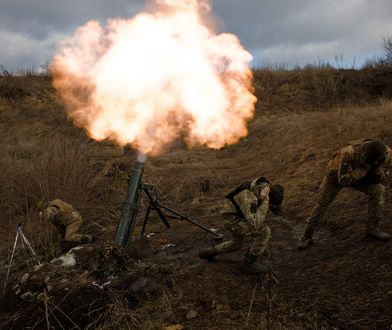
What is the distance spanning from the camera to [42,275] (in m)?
5.67

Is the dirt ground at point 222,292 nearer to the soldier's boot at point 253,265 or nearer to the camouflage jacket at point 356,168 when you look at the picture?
the soldier's boot at point 253,265

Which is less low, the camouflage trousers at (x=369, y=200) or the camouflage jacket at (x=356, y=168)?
the camouflage jacket at (x=356, y=168)

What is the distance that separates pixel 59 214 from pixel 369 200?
5.08 meters

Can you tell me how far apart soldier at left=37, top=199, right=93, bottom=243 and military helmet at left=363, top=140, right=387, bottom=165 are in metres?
4.71

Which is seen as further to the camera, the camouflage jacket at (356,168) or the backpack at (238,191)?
the camouflage jacket at (356,168)

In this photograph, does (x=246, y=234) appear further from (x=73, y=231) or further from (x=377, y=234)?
(x=73, y=231)

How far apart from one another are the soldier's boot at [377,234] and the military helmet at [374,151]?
0.90 m

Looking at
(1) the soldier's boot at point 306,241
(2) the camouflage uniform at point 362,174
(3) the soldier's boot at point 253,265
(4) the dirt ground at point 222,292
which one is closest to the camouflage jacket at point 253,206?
(3) the soldier's boot at point 253,265

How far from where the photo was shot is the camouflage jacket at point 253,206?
16.9 ft

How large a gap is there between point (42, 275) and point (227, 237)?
116 inches

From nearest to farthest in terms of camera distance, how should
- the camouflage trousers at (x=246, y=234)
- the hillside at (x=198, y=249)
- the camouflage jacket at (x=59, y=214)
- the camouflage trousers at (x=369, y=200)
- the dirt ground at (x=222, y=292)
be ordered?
the dirt ground at (x=222, y=292) < the hillside at (x=198, y=249) < the camouflage trousers at (x=246, y=234) < the camouflage trousers at (x=369, y=200) < the camouflage jacket at (x=59, y=214)

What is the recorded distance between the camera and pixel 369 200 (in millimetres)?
5766

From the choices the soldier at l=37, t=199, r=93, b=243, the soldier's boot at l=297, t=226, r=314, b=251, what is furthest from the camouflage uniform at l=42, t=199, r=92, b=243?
the soldier's boot at l=297, t=226, r=314, b=251

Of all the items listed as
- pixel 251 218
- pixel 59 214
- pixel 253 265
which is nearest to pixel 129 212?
pixel 251 218
